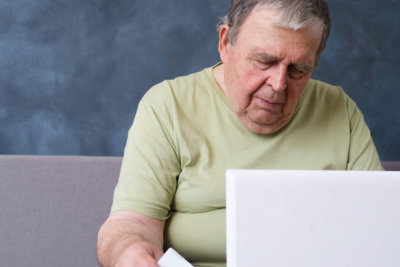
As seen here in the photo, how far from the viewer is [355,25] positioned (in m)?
2.15

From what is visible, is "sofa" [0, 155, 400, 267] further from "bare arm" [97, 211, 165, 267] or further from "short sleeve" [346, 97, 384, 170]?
"short sleeve" [346, 97, 384, 170]

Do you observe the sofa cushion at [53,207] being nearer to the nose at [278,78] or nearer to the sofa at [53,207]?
the sofa at [53,207]

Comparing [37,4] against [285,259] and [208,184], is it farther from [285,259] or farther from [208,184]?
[285,259]

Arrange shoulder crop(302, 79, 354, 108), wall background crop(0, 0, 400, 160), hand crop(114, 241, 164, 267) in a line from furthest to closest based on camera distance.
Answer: wall background crop(0, 0, 400, 160) → shoulder crop(302, 79, 354, 108) → hand crop(114, 241, 164, 267)

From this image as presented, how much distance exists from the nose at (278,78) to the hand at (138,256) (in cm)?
43

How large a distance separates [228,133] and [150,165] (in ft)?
0.68

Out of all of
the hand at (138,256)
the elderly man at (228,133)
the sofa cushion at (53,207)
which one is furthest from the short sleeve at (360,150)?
the sofa cushion at (53,207)

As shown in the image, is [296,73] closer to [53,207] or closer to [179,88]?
[179,88]

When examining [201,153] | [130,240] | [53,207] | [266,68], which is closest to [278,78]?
[266,68]

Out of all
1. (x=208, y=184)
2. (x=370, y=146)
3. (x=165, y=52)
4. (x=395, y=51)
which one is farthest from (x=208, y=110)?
(x=395, y=51)

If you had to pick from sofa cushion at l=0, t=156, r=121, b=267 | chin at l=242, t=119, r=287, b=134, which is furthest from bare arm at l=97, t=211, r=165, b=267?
sofa cushion at l=0, t=156, r=121, b=267

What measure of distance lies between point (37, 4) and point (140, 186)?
46.4 inches

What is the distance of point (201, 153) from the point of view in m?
1.19

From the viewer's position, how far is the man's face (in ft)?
3.54
